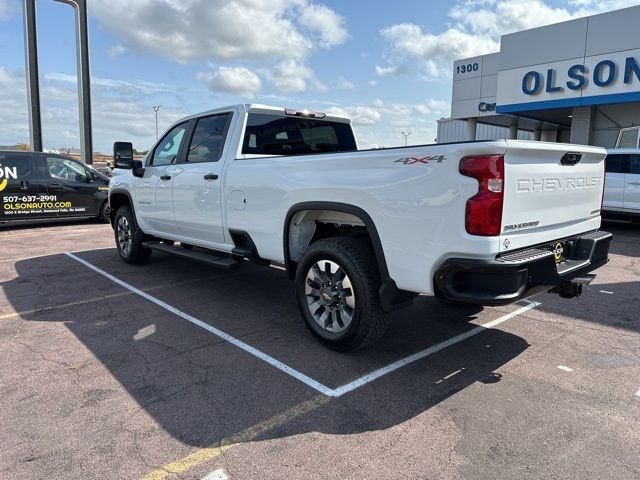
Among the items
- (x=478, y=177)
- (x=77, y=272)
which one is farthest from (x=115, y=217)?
(x=478, y=177)

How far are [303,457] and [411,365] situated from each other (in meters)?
1.42

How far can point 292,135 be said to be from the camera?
18.3ft

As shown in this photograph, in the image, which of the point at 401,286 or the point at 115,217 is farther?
the point at 115,217

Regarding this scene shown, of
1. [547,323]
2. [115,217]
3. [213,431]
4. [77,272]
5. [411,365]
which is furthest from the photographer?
[115,217]

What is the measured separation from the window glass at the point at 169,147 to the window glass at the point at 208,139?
360mm

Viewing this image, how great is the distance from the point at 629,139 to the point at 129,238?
54.5 feet

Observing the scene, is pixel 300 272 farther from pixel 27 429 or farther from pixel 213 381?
pixel 27 429

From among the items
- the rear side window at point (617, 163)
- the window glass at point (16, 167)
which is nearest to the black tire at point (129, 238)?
the window glass at point (16, 167)

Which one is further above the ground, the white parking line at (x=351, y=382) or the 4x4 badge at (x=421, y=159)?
the 4x4 badge at (x=421, y=159)

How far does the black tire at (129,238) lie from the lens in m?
6.99

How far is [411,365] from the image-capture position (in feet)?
12.2

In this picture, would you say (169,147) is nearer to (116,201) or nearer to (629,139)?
(116,201)

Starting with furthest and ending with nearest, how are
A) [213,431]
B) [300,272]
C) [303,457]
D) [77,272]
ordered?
1. [77,272]
2. [300,272]
3. [213,431]
4. [303,457]

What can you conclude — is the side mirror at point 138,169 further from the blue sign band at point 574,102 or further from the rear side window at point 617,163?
the blue sign band at point 574,102
